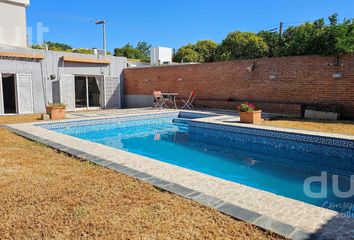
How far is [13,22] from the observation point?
2067 cm

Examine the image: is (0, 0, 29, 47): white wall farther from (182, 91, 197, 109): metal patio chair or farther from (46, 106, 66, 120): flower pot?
(182, 91, 197, 109): metal patio chair

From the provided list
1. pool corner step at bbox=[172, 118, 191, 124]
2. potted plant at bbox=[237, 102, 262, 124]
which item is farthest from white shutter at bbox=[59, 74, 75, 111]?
potted plant at bbox=[237, 102, 262, 124]

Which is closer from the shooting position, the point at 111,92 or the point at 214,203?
the point at 214,203

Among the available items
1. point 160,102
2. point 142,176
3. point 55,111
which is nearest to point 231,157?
point 142,176

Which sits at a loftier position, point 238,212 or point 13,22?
point 13,22

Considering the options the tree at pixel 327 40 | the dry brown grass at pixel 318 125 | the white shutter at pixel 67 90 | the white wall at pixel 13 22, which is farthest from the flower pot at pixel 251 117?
the white wall at pixel 13 22

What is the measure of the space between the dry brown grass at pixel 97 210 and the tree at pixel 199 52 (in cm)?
2884

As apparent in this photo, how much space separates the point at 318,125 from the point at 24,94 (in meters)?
12.6

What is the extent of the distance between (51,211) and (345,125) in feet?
26.7

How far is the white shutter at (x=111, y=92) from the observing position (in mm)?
17000

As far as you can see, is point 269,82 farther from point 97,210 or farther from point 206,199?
point 97,210

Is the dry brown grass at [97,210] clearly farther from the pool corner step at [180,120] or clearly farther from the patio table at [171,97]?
the patio table at [171,97]

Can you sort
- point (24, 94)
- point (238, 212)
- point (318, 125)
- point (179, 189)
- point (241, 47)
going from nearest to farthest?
point (238, 212) → point (179, 189) → point (318, 125) → point (24, 94) → point (241, 47)

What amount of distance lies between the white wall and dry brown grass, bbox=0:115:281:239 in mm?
19346
